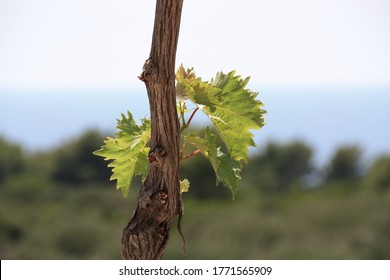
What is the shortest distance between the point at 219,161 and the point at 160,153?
0.12 m

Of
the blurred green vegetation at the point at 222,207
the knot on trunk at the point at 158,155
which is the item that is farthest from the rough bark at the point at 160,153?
the blurred green vegetation at the point at 222,207

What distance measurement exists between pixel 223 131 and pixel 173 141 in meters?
0.10

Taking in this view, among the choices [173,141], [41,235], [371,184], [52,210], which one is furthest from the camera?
[371,184]

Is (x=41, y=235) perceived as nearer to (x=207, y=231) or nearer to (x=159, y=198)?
(x=207, y=231)

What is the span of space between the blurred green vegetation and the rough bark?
13.1 ft

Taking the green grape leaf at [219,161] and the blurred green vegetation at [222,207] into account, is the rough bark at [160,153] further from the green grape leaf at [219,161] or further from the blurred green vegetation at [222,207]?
the blurred green vegetation at [222,207]

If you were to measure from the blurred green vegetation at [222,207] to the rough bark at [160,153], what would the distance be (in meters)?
3.98

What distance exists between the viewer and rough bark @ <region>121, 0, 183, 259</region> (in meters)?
0.58

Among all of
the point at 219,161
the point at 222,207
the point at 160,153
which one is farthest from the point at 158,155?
the point at 222,207

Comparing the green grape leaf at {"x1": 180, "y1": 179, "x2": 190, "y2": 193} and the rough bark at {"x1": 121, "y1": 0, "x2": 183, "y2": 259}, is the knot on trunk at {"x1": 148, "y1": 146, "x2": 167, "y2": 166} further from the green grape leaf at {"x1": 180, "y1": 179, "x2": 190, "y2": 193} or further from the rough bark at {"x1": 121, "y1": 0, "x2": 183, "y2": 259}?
the green grape leaf at {"x1": 180, "y1": 179, "x2": 190, "y2": 193}

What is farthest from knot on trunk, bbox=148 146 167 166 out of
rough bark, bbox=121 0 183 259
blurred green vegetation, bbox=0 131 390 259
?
blurred green vegetation, bbox=0 131 390 259
